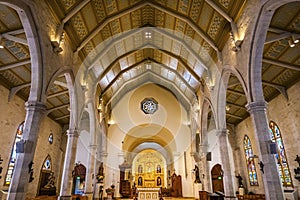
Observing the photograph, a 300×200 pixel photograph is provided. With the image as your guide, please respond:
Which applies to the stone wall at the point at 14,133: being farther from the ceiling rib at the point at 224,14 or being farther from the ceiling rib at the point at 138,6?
the ceiling rib at the point at 224,14

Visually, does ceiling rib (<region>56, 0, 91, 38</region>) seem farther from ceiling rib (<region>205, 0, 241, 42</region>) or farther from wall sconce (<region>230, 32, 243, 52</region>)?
wall sconce (<region>230, 32, 243, 52</region>)

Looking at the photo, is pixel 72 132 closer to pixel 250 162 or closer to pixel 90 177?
pixel 90 177

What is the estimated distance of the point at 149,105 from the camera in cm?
2192

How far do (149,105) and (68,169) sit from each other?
1228cm

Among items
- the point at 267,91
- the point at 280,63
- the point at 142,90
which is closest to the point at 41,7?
the point at 280,63

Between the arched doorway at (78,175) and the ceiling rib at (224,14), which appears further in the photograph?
the arched doorway at (78,175)

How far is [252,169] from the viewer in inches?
644

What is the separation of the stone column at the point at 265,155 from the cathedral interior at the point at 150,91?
0.03 metres

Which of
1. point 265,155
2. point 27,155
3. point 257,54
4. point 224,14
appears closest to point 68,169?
point 27,155

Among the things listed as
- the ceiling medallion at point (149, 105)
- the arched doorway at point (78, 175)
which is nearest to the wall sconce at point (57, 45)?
the ceiling medallion at point (149, 105)

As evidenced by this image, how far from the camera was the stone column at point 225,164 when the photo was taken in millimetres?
10742

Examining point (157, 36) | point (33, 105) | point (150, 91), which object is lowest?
point (33, 105)

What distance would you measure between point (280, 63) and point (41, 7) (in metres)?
10.7

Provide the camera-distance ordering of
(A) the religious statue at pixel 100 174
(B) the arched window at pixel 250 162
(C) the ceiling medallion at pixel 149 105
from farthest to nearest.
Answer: (C) the ceiling medallion at pixel 149 105 → (A) the religious statue at pixel 100 174 → (B) the arched window at pixel 250 162
